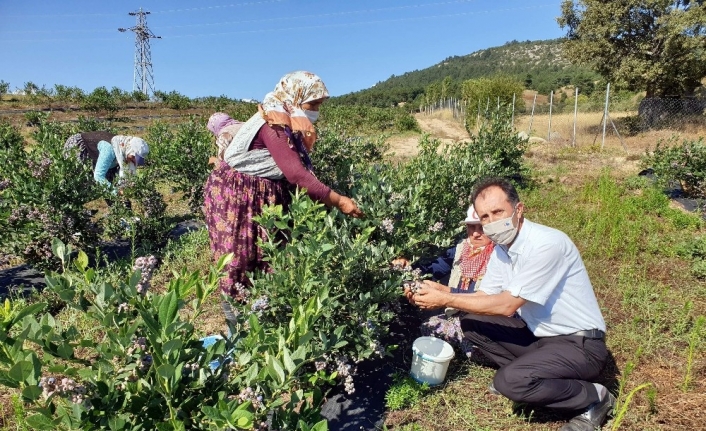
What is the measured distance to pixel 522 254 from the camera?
7.03 feet

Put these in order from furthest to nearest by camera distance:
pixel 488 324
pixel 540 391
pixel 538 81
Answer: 1. pixel 538 81
2. pixel 488 324
3. pixel 540 391

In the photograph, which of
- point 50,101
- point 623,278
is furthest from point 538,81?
point 623,278

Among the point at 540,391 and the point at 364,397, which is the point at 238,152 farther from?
the point at 540,391

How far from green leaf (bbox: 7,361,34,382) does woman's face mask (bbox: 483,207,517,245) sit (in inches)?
73.9

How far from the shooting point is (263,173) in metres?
2.32

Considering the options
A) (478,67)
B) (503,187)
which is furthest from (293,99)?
(478,67)

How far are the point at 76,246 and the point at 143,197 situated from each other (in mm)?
818

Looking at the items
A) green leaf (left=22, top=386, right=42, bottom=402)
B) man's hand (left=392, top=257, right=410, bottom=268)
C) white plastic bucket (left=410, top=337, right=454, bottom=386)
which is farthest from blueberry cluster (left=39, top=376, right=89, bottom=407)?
white plastic bucket (left=410, top=337, right=454, bottom=386)

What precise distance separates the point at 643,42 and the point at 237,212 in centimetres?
1666

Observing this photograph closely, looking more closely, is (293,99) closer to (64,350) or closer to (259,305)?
(259,305)

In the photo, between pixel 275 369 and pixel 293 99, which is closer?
pixel 275 369

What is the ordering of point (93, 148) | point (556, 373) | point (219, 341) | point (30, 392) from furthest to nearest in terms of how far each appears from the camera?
point (93, 148) < point (556, 373) < point (219, 341) < point (30, 392)

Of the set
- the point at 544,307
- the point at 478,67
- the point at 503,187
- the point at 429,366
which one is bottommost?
the point at 429,366

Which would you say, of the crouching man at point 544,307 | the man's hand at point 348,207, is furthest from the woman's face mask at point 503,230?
the man's hand at point 348,207
